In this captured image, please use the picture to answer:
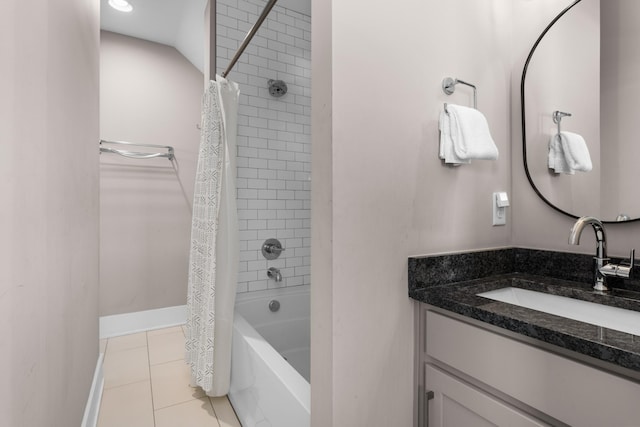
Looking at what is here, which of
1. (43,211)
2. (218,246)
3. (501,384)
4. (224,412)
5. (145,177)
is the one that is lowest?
(224,412)

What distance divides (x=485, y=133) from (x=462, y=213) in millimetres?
302

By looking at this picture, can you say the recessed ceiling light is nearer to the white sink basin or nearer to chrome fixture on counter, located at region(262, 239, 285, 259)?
chrome fixture on counter, located at region(262, 239, 285, 259)

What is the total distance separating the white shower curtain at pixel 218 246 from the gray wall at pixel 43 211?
55 cm

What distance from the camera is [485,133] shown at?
112 cm

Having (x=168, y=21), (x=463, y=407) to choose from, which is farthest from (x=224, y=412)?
(x=168, y=21)

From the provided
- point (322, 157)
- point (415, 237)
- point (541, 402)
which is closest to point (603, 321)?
point (541, 402)

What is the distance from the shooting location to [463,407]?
91 cm

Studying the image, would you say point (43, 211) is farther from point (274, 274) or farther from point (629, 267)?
point (629, 267)

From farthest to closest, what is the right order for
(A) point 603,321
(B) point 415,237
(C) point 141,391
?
(C) point 141,391
(B) point 415,237
(A) point 603,321

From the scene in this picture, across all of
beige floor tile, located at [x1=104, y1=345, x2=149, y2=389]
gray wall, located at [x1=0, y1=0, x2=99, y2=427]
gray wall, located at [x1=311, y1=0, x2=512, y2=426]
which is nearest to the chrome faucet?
gray wall, located at [x1=311, y1=0, x2=512, y2=426]

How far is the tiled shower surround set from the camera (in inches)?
89.4

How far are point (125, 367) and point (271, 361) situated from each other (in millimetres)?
1582

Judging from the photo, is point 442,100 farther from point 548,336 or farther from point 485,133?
point 548,336

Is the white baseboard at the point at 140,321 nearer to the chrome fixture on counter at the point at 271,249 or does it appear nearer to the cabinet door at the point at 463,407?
the chrome fixture on counter at the point at 271,249
